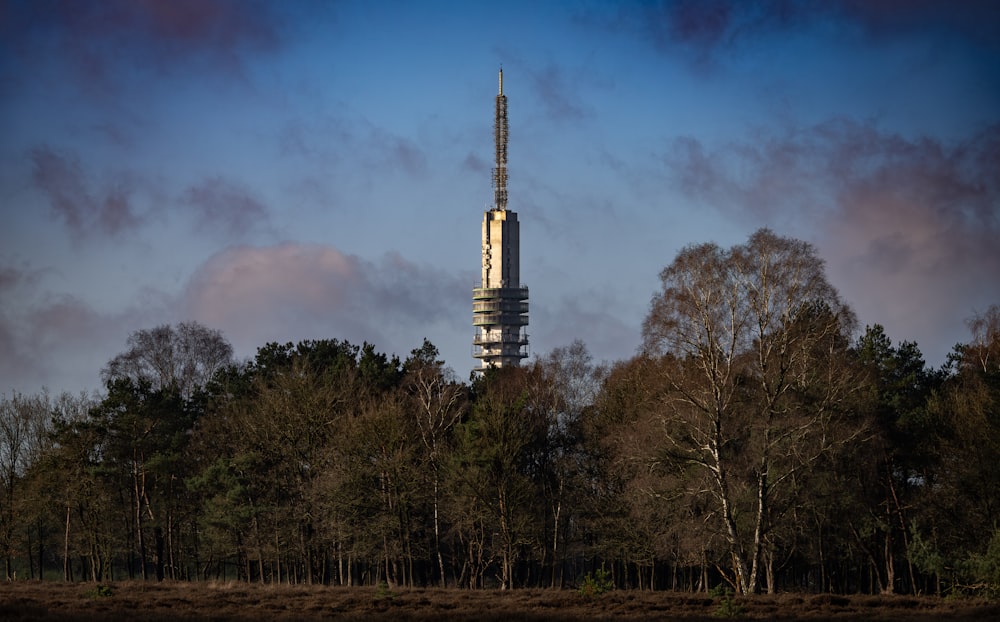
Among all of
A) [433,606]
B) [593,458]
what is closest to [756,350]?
[433,606]

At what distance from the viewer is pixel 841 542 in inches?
2608

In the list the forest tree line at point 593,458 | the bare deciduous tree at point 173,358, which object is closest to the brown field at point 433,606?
the forest tree line at point 593,458

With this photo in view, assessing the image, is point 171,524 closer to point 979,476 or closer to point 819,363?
point 819,363

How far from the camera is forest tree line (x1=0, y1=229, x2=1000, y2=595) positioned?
4991 cm

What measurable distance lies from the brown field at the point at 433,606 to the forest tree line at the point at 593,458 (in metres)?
5.12

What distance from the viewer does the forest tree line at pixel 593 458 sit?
49.9 metres

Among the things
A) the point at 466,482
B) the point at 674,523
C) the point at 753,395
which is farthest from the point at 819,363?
the point at 466,482

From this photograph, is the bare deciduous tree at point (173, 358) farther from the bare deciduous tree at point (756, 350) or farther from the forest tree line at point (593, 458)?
the bare deciduous tree at point (756, 350)

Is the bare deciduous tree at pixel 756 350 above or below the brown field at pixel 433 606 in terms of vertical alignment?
above

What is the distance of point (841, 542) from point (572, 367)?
27403 mm

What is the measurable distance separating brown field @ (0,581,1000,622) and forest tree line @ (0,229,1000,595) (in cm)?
512

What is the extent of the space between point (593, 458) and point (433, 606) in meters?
34.8

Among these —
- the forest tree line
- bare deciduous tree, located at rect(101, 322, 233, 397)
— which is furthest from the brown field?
bare deciduous tree, located at rect(101, 322, 233, 397)

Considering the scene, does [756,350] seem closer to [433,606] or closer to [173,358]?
[433,606]
